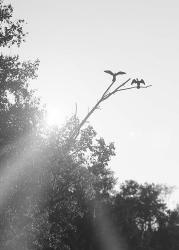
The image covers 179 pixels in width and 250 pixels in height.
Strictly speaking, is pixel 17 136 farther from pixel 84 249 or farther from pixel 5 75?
pixel 84 249

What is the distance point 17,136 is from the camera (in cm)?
2109

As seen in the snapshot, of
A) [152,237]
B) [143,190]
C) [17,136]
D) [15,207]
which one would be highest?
[143,190]

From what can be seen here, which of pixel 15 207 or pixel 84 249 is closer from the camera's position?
pixel 15 207

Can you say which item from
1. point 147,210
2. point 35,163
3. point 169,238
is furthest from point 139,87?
point 147,210

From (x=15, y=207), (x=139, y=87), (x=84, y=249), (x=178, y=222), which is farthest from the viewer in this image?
(x=178, y=222)

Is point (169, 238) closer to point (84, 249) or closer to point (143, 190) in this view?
point (143, 190)

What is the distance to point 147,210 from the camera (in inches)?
4040

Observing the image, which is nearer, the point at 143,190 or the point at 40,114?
the point at 40,114

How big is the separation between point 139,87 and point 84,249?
33.5 meters

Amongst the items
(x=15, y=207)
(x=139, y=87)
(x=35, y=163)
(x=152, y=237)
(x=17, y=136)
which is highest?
(x=152, y=237)

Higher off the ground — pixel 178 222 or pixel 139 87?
pixel 178 222

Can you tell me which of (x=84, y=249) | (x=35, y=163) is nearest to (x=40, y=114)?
(x=35, y=163)

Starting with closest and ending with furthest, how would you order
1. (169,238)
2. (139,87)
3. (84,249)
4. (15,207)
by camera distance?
(15,207) → (139,87) → (84,249) → (169,238)

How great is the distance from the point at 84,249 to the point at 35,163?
3194cm
